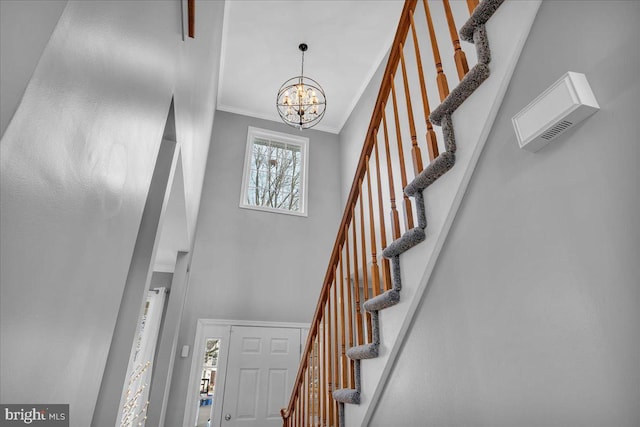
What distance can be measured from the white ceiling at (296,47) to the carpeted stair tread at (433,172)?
4.12m

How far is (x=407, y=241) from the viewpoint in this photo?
5.40 feet

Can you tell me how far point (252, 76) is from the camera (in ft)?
19.3

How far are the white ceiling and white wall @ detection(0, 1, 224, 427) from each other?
433 centimetres

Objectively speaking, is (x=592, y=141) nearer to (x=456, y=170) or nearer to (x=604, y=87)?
(x=604, y=87)

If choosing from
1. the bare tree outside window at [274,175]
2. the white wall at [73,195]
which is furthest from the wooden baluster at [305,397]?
the bare tree outside window at [274,175]

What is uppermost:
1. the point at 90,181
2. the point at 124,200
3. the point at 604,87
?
the point at 604,87

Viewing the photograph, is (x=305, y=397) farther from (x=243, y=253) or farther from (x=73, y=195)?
(x=243, y=253)

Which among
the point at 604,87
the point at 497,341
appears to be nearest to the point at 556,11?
the point at 604,87

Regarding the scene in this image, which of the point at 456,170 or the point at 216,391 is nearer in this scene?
the point at 456,170

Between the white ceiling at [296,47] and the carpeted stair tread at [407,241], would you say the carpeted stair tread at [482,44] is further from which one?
the white ceiling at [296,47]

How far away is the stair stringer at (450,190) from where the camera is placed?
53.7 inches

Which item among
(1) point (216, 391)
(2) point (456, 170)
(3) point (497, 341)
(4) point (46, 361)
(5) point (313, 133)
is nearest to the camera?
Result: (4) point (46, 361)

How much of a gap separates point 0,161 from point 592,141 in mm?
1369

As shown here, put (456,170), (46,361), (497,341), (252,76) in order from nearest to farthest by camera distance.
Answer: (46,361) → (497,341) → (456,170) → (252,76)
